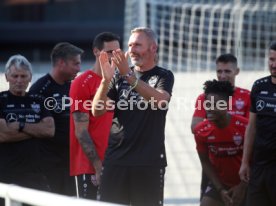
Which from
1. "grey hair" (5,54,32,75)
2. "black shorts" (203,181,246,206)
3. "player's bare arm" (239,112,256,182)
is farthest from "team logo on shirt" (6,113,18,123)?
"player's bare arm" (239,112,256,182)

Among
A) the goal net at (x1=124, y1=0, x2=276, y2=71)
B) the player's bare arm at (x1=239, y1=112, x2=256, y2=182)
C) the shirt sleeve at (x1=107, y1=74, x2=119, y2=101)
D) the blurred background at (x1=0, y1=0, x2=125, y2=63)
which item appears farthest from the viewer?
the blurred background at (x1=0, y1=0, x2=125, y2=63)

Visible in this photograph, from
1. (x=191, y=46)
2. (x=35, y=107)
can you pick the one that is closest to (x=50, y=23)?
(x=191, y=46)

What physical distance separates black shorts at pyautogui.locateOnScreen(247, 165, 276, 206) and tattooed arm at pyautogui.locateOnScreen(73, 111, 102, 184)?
1213mm

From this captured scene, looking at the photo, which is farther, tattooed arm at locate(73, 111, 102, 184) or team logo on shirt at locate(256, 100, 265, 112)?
tattooed arm at locate(73, 111, 102, 184)

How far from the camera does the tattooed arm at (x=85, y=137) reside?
7.19 m

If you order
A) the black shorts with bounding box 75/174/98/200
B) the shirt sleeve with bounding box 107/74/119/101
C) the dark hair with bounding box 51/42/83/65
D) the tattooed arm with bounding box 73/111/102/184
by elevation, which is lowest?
the black shorts with bounding box 75/174/98/200

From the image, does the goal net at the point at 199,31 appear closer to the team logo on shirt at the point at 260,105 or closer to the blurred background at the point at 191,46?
the blurred background at the point at 191,46

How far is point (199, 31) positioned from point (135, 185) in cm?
715

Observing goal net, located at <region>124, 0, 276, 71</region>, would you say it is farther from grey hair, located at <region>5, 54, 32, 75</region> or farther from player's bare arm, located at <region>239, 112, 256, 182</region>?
player's bare arm, located at <region>239, 112, 256, 182</region>

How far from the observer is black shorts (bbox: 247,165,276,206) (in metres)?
6.94

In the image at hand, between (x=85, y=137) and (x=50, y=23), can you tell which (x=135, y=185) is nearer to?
(x=85, y=137)

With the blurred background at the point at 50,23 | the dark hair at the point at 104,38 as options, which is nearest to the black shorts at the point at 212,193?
the dark hair at the point at 104,38

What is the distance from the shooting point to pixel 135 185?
6.55 meters

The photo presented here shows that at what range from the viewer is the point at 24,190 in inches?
183
